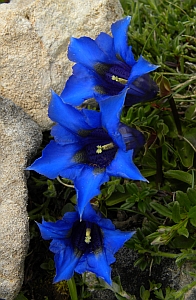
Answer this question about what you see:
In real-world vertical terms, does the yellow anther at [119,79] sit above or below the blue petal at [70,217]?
above

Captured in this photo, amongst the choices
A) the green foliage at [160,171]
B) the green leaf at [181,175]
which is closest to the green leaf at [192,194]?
the green foliage at [160,171]

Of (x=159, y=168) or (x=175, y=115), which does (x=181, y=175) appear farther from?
(x=175, y=115)

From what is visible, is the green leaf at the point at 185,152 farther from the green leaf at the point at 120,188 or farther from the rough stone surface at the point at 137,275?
the rough stone surface at the point at 137,275

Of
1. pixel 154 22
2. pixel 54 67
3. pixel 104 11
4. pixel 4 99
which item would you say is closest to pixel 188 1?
pixel 154 22

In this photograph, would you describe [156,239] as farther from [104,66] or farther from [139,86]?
[104,66]

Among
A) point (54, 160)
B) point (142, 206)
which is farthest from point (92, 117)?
point (142, 206)

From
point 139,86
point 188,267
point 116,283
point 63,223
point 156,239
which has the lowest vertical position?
point 188,267
